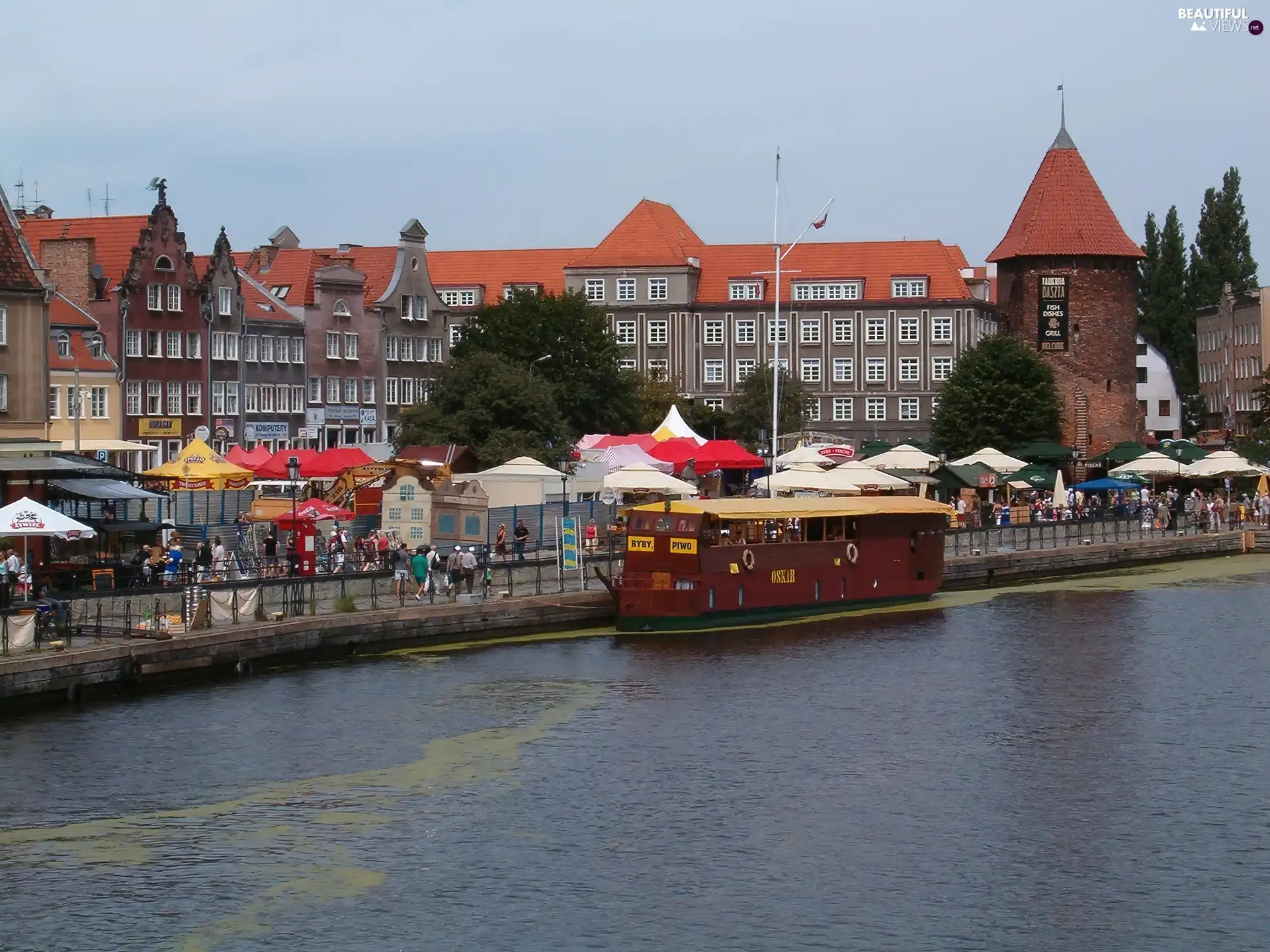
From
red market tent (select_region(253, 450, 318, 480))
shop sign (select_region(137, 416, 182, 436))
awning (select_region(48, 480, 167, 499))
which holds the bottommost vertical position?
awning (select_region(48, 480, 167, 499))

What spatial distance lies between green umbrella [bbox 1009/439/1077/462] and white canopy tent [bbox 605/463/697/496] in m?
37.5

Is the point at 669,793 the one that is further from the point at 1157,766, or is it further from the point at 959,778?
the point at 1157,766

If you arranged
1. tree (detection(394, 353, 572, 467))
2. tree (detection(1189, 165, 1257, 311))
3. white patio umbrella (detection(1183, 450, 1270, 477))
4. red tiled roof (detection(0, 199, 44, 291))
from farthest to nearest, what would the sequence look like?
tree (detection(1189, 165, 1257, 311))
white patio umbrella (detection(1183, 450, 1270, 477))
tree (detection(394, 353, 572, 467))
red tiled roof (detection(0, 199, 44, 291))

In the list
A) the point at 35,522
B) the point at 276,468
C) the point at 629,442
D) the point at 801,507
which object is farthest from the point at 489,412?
the point at 35,522

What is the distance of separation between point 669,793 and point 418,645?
677 inches

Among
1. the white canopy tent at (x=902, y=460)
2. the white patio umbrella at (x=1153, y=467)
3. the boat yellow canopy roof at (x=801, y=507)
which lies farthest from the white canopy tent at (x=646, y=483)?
the white patio umbrella at (x=1153, y=467)

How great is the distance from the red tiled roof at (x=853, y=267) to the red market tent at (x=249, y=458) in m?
56.9

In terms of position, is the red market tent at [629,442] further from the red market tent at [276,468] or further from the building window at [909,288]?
the building window at [909,288]

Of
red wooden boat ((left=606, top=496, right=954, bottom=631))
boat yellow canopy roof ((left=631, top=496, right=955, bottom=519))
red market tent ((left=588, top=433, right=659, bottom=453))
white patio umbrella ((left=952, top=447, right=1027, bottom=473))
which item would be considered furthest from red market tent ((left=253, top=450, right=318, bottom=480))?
white patio umbrella ((left=952, top=447, right=1027, bottom=473))

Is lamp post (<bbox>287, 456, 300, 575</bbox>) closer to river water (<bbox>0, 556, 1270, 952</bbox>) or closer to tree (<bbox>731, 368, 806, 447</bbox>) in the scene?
river water (<bbox>0, 556, 1270, 952</bbox>)

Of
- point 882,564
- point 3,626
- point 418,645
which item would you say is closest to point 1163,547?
point 882,564

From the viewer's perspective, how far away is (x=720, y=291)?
128m

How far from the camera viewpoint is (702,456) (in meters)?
77.3

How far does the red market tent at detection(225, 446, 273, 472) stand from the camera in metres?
71.5
